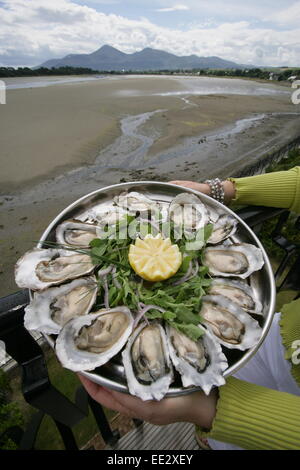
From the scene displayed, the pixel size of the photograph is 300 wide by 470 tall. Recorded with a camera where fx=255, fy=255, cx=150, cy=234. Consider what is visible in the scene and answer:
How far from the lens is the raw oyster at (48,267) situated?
125cm

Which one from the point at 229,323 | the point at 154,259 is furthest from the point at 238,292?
the point at 154,259

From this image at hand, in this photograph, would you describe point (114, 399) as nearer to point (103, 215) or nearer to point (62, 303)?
A: point (62, 303)

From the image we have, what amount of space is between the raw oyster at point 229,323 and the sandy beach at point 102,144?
311 cm

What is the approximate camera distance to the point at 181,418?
1041mm

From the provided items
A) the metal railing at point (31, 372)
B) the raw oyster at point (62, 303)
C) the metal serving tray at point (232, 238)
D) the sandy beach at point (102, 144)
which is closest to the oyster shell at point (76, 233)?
the metal serving tray at point (232, 238)

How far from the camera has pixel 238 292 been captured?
1351 mm

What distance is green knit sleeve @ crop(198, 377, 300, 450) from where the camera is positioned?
99 cm

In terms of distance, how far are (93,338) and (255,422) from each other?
751 mm

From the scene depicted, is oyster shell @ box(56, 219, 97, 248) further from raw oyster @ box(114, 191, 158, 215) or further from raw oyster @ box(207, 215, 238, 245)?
raw oyster @ box(207, 215, 238, 245)

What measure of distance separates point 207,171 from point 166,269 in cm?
681

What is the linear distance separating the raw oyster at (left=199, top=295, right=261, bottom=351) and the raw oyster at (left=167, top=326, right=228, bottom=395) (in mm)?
64

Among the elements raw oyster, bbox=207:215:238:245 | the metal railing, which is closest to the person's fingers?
the metal railing

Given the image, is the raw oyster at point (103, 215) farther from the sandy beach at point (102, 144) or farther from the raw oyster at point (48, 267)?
the sandy beach at point (102, 144)

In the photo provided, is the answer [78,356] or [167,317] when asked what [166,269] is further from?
[78,356]
